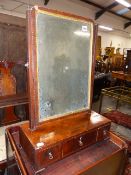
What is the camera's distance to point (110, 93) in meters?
3.15

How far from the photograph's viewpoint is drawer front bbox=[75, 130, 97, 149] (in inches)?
38.2

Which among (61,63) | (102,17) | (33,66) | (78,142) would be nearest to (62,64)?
(61,63)

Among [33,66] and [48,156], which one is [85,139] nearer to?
[48,156]

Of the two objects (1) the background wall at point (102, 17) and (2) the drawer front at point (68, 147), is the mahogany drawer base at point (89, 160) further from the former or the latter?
(1) the background wall at point (102, 17)

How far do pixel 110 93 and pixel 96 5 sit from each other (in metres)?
4.59

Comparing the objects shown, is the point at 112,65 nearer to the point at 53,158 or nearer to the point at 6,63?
the point at 6,63

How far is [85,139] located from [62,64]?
1.64ft

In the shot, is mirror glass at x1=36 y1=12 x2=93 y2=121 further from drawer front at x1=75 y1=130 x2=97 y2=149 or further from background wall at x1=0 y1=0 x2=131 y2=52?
background wall at x1=0 y1=0 x2=131 y2=52

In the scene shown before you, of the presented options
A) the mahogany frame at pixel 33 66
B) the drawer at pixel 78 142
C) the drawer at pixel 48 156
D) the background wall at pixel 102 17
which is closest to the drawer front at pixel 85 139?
the drawer at pixel 78 142

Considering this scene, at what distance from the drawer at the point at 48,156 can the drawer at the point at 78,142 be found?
0.14ft

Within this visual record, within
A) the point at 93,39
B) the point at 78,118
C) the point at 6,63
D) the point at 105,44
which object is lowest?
the point at 78,118

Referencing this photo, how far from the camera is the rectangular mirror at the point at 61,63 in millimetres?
904

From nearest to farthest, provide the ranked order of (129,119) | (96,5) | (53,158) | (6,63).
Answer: (53,158), (6,63), (129,119), (96,5)

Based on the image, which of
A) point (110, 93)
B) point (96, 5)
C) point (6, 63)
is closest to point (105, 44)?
point (96, 5)
